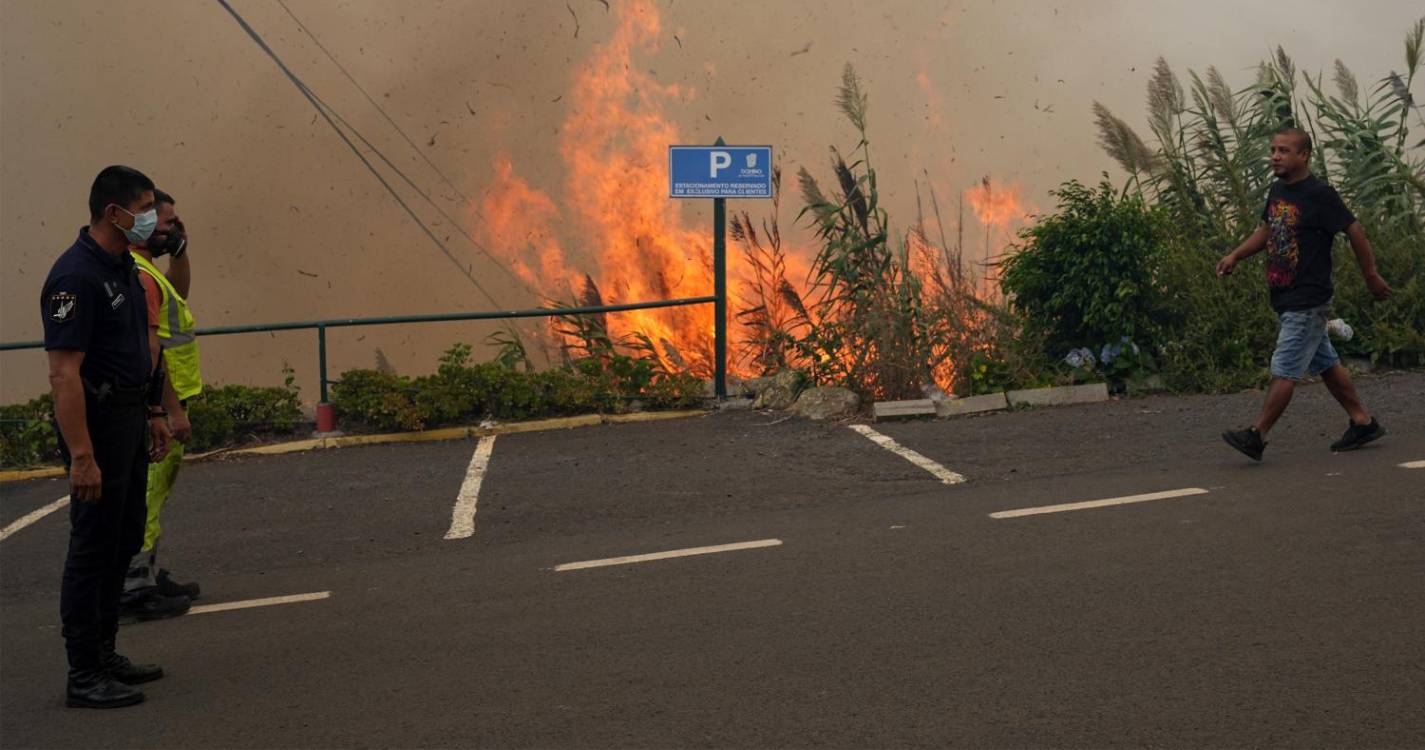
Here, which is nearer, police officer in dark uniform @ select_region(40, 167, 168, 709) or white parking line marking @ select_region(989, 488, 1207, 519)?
police officer in dark uniform @ select_region(40, 167, 168, 709)

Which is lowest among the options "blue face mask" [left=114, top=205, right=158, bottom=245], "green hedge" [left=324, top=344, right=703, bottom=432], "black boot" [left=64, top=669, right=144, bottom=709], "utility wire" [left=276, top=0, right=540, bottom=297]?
"black boot" [left=64, top=669, right=144, bottom=709]

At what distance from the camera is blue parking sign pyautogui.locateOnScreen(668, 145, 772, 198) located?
38.4 feet

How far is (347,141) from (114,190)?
36.2 feet

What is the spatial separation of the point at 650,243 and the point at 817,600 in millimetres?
10568

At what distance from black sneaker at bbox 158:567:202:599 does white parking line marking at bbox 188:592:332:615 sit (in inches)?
5.1

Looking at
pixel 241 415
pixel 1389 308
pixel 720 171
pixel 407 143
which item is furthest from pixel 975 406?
pixel 407 143

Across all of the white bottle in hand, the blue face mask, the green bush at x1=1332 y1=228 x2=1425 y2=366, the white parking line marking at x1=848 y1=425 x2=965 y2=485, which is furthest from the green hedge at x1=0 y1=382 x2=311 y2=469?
the green bush at x1=1332 y1=228 x2=1425 y2=366

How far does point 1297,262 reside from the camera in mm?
7941

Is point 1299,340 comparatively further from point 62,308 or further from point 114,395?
point 62,308

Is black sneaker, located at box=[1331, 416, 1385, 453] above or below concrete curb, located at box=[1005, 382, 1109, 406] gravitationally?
below

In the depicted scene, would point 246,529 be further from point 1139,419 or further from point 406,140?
point 406,140

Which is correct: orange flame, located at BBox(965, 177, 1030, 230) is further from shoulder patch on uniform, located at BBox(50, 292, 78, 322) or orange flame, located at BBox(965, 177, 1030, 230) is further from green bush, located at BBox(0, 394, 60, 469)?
shoulder patch on uniform, located at BBox(50, 292, 78, 322)

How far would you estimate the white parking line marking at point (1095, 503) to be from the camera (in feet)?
23.6

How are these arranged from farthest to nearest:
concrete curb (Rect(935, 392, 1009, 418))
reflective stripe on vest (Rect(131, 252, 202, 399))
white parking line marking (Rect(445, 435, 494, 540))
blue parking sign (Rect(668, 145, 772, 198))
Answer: blue parking sign (Rect(668, 145, 772, 198)) < concrete curb (Rect(935, 392, 1009, 418)) < white parking line marking (Rect(445, 435, 494, 540)) < reflective stripe on vest (Rect(131, 252, 202, 399))
